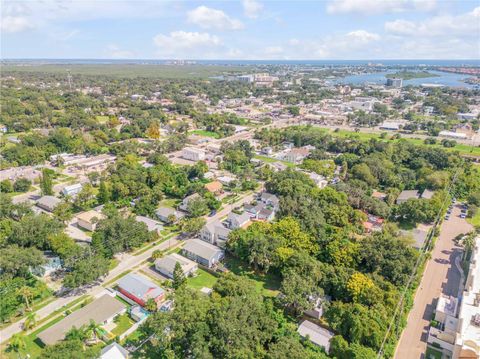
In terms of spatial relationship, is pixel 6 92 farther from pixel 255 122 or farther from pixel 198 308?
pixel 198 308

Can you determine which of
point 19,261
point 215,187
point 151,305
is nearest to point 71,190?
point 215,187

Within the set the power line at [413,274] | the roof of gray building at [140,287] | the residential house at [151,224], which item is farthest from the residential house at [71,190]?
the power line at [413,274]

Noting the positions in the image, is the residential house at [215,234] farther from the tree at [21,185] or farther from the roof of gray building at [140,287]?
the tree at [21,185]

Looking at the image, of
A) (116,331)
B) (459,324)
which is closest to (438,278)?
(459,324)

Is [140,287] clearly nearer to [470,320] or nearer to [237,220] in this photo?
[237,220]

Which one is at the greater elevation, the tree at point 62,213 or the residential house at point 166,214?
the tree at point 62,213

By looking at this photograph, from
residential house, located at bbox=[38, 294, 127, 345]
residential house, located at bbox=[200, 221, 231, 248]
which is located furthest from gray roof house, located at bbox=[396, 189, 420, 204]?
residential house, located at bbox=[38, 294, 127, 345]
